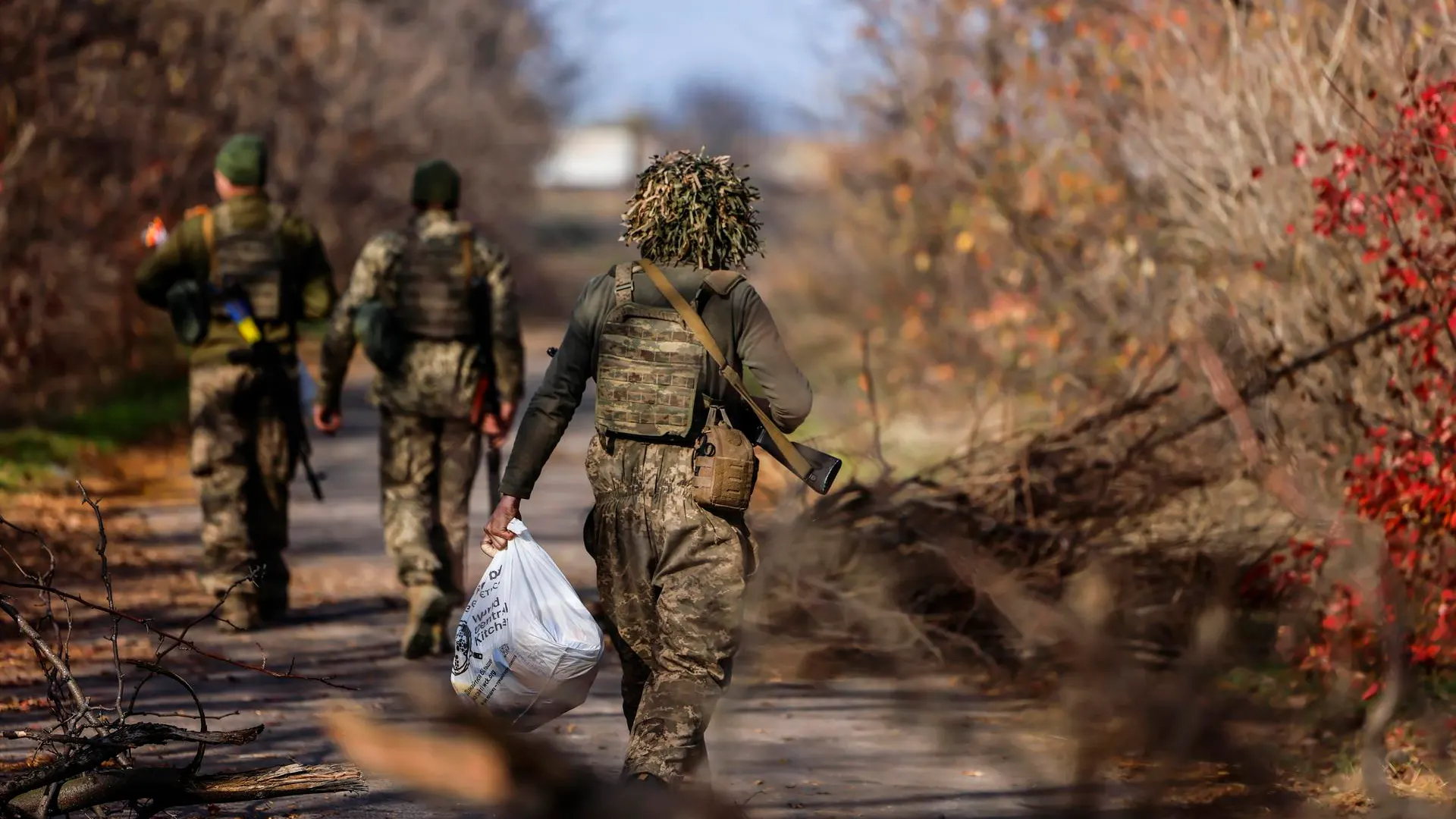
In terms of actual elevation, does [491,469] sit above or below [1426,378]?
below

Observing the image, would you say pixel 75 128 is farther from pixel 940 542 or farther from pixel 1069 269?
pixel 940 542

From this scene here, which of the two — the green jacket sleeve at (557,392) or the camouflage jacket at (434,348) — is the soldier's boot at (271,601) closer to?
the camouflage jacket at (434,348)

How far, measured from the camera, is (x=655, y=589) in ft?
17.3

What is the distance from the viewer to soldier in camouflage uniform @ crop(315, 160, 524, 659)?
827 centimetres

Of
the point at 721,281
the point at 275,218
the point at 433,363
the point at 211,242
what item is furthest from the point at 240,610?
the point at 721,281

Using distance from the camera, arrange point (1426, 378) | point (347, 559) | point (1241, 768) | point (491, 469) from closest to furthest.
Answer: point (1241, 768) < point (1426, 378) < point (491, 469) < point (347, 559)

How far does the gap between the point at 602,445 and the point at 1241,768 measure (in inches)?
74.8

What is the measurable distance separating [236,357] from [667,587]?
402 centimetres

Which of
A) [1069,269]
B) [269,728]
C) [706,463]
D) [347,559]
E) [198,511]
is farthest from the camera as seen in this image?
[1069,269]

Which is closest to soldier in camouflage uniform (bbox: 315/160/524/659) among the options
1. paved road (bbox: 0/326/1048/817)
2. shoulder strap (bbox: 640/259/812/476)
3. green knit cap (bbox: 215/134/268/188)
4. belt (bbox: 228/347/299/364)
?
belt (bbox: 228/347/299/364)

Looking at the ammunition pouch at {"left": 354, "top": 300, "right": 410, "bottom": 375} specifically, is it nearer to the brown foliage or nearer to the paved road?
the paved road

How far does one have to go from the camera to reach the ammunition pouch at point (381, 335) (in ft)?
26.6

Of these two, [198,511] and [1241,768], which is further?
[198,511]

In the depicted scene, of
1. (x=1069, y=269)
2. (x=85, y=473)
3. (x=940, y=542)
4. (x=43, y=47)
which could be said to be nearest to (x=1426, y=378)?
(x=940, y=542)
